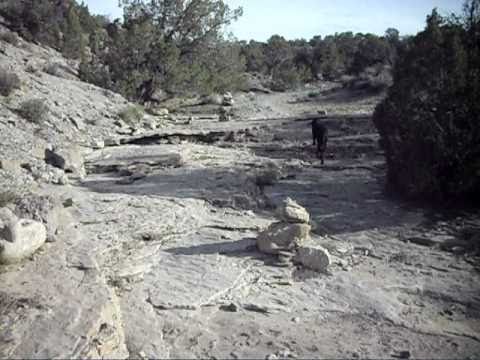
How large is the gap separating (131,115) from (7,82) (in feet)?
15.6

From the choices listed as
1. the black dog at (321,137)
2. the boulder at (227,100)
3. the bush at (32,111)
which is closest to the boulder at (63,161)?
the bush at (32,111)

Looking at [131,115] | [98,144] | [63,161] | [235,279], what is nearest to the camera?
[235,279]

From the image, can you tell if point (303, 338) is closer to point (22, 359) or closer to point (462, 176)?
point (22, 359)

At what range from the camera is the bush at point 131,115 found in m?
16.3

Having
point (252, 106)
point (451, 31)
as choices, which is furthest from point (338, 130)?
point (252, 106)

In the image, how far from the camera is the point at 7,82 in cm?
1242

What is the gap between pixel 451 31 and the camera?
8656 millimetres

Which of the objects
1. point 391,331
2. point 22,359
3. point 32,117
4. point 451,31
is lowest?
point 391,331

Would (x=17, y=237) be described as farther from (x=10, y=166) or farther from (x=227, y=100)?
(x=227, y=100)

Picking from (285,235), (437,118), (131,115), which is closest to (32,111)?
(131,115)

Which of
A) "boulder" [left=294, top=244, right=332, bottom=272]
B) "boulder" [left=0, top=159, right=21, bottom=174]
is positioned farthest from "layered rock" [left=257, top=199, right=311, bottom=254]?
"boulder" [left=0, top=159, right=21, bottom=174]

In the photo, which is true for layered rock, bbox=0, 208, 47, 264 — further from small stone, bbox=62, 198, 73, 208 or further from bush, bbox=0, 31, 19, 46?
bush, bbox=0, 31, 19, 46

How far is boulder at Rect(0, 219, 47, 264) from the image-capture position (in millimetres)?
4578

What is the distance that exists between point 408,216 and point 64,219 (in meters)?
5.40
